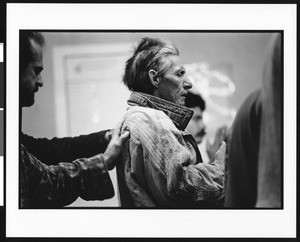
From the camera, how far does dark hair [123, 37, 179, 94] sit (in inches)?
98.4

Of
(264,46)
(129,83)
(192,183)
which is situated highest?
(264,46)

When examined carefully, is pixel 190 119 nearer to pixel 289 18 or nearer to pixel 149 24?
pixel 149 24

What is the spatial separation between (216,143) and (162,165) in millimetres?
309

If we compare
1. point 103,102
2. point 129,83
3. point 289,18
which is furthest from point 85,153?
point 289,18

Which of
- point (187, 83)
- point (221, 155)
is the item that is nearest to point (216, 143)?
point (221, 155)

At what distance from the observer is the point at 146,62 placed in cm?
251

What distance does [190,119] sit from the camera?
250 centimetres

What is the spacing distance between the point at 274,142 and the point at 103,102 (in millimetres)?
927

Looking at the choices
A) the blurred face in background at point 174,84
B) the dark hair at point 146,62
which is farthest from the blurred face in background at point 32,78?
the blurred face in background at point 174,84

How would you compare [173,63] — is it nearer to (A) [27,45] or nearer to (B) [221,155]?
(B) [221,155]

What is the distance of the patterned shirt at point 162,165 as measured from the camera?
2.44 meters

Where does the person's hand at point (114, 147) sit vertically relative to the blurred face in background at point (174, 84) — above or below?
below

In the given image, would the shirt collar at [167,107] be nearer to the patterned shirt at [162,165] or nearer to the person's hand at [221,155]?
the patterned shirt at [162,165]

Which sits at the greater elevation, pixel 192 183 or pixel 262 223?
pixel 192 183
